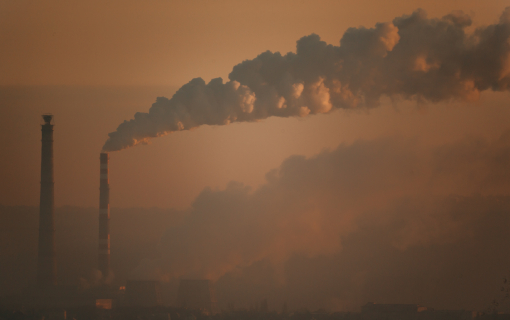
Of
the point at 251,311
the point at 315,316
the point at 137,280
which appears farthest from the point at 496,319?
the point at 137,280

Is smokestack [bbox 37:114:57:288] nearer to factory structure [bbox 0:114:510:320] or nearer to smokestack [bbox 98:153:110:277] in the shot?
factory structure [bbox 0:114:510:320]

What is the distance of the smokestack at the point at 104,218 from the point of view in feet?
213

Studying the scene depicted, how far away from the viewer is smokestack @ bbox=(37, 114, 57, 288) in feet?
211

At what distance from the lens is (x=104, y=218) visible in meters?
66.3

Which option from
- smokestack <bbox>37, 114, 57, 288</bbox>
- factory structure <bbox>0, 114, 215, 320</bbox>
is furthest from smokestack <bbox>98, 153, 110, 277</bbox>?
smokestack <bbox>37, 114, 57, 288</bbox>

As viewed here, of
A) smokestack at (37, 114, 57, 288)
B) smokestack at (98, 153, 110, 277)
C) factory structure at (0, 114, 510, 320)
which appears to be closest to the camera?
factory structure at (0, 114, 510, 320)

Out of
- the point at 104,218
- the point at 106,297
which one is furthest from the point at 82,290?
the point at 104,218

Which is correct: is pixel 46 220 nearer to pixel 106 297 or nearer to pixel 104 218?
pixel 104 218

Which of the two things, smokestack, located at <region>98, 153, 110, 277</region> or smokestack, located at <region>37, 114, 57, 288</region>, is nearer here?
smokestack, located at <region>37, 114, 57, 288</region>

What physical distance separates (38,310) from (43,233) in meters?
7.29

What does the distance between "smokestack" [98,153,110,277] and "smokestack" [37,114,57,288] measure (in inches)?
167

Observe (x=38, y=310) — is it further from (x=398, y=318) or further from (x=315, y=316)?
(x=398, y=318)

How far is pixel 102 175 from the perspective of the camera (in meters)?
65.4

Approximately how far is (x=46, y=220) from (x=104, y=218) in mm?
5174
